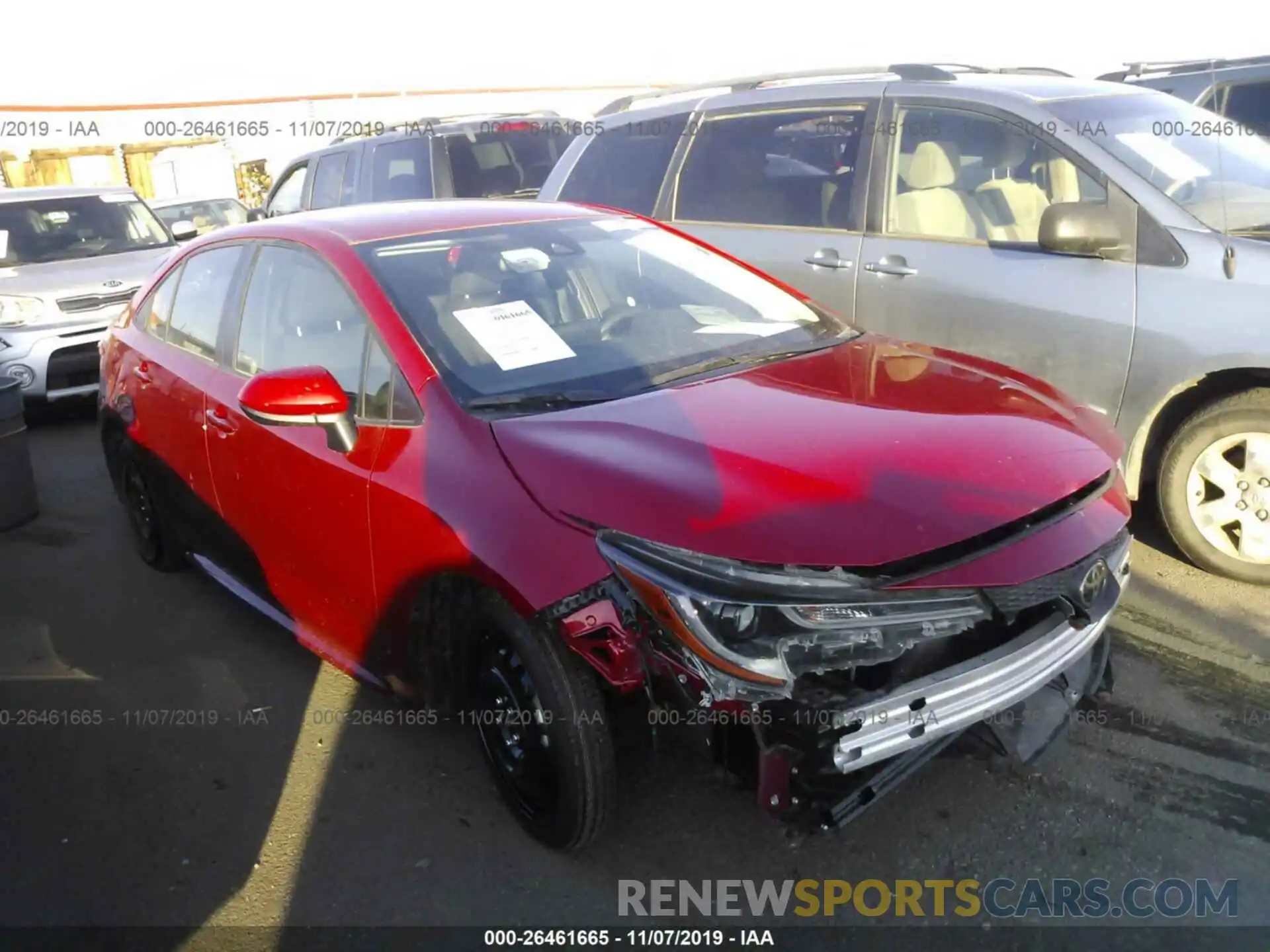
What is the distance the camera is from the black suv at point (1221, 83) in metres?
9.12

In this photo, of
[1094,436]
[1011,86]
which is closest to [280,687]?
[1094,436]

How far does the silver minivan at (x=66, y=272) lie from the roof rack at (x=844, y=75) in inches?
157

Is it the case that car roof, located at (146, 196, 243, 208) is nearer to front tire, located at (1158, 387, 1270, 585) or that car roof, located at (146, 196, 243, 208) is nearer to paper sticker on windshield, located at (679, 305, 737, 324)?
paper sticker on windshield, located at (679, 305, 737, 324)

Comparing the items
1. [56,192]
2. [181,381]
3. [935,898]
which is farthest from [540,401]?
[56,192]

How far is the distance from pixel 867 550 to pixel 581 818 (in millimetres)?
1008

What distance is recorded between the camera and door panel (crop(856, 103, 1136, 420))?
418cm

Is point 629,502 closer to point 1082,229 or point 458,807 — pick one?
point 458,807

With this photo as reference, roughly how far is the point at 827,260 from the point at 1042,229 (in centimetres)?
107

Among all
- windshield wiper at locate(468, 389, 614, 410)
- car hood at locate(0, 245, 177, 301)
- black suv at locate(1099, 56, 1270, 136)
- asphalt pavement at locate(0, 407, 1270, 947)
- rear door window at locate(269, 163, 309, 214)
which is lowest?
asphalt pavement at locate(0, 407, 1270, 947)

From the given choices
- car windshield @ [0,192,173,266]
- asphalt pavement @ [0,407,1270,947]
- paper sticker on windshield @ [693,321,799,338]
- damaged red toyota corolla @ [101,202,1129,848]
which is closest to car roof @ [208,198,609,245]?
damaged red toyota corolla @ [101,202,1129,848]

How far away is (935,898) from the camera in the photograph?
2654mm

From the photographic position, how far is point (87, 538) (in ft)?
18.2

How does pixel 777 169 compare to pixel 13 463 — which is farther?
pixel 13 463

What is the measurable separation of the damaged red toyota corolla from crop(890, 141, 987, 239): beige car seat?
1.28 meters
